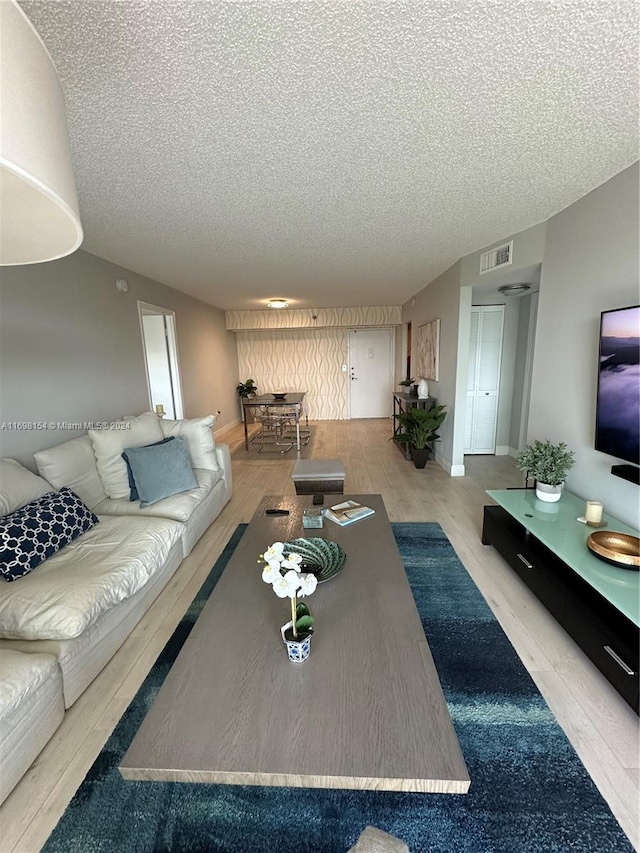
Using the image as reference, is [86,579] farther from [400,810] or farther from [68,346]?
[68,346]

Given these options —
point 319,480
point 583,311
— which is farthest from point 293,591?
point 583,311

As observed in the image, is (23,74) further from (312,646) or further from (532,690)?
(532,690)

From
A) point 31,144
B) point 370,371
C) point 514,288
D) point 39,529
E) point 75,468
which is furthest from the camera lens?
point 370,371

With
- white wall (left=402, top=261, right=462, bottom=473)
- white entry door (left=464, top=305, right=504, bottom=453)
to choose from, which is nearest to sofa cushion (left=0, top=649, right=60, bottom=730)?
white wall (left=402, top=261, right=462, bottom=473)

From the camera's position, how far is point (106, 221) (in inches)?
98.4

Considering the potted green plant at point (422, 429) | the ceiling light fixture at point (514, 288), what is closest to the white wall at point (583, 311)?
the ceiling light fixture at point (514, 288)

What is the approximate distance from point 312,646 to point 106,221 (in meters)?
2.96

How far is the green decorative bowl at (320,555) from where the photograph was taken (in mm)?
1604

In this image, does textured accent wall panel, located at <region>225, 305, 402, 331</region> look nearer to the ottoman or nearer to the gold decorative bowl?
the ottoman

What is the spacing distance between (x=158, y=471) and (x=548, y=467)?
266 cm

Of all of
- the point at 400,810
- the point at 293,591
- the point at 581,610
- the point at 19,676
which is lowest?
the point at 400,810

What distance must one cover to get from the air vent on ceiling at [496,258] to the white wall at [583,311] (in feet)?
1.29

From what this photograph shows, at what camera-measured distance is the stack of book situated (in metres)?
2.09

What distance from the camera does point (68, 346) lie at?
284cm
